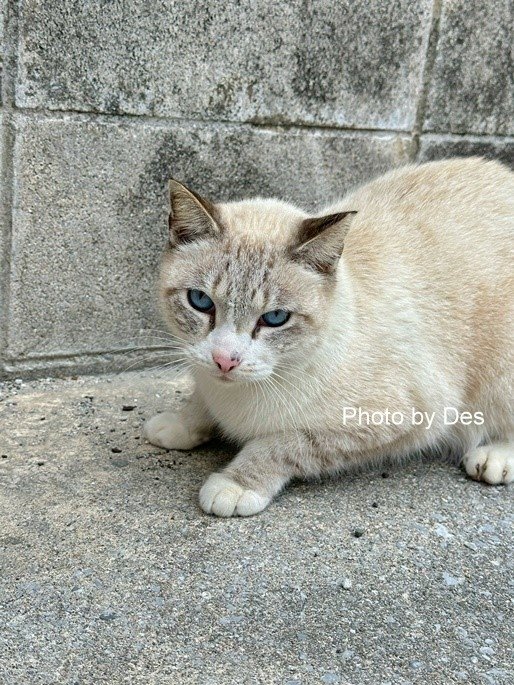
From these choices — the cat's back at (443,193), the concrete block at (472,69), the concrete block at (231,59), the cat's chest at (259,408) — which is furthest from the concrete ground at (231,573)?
the concrete block at (472,69)

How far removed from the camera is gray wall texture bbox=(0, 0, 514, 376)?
9.50ft

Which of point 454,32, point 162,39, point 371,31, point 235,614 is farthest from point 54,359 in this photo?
point 454,32

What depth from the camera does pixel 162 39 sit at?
2980 millimetres

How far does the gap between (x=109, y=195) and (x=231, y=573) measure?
168cm

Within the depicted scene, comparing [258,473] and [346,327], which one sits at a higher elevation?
[346,327]

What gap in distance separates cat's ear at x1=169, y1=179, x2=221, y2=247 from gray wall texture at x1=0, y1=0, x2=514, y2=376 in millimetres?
773

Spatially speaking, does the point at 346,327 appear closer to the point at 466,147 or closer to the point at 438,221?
the point at 438,221

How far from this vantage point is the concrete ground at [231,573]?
1891mm

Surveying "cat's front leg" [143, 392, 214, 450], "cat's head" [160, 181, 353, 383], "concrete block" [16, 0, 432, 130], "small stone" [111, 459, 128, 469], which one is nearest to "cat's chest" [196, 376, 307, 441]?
"cat's head" [160, 181, 353, 383]

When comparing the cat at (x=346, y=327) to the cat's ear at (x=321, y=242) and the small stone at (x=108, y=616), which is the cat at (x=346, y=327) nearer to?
the cat's ear at (x=321, y=242)

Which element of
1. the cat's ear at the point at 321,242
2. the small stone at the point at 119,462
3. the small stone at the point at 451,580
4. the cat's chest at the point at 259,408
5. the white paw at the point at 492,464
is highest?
the cat's ear at the point at 321,242

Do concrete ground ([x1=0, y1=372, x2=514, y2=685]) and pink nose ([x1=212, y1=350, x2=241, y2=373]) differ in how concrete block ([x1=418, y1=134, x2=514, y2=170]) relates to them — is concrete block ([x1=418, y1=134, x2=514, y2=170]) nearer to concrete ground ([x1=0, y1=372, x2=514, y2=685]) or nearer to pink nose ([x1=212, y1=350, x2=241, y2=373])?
concrete ground ([x1=0, y1=372, x2=514, y2=685])

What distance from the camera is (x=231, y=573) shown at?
221 cm

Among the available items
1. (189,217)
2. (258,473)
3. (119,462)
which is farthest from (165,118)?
(258,473)
